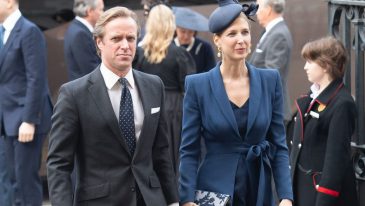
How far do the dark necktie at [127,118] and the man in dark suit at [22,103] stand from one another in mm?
3440

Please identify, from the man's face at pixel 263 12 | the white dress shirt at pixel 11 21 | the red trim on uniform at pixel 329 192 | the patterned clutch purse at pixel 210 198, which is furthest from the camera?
the man's face at pixel 263 12

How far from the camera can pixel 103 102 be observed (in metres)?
4.93

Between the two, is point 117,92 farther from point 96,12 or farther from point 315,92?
point 96,12

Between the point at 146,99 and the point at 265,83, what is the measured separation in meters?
0.77

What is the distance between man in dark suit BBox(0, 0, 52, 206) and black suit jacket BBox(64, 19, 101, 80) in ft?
1.78

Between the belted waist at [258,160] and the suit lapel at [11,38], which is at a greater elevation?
the suit lapel at [11,38]

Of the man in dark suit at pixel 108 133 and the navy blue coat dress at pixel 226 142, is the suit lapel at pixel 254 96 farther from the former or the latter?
the man in dark suit at pixel 108 133

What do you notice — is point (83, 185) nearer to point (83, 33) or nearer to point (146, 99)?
point (146, 99)

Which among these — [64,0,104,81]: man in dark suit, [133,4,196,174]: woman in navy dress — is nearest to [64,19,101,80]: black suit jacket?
[64,0,104,81]: man in dark suit

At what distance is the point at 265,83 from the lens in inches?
214

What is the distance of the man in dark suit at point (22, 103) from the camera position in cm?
831

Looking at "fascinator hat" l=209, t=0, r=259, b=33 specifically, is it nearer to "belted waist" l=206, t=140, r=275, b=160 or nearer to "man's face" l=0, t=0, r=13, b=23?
"belted waist" l=206, t=140, r=275, b=160

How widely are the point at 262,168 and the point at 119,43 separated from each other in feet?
3.61

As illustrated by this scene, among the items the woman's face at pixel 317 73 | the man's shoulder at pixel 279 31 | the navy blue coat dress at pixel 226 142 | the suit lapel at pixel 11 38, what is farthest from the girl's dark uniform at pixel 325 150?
the suit lapel at pixel 11 38
